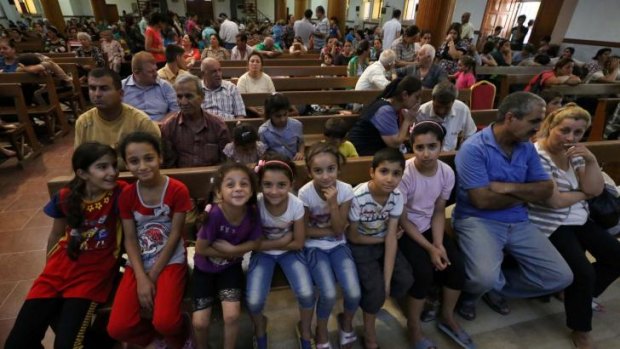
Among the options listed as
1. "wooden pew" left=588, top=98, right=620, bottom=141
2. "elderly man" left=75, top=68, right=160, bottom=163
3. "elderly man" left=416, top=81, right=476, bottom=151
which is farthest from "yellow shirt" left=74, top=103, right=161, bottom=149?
"wooden pew" left=588, top=98, right=620, bottom=141

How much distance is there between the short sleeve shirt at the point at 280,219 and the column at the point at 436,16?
6.77 m

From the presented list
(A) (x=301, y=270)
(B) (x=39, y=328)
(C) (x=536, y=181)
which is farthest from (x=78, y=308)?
(C) (x=536, y=181)

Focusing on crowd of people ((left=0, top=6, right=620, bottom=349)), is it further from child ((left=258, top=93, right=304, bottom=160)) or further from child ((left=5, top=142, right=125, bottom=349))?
child ((left=258, top=93, right=304, bottom=160))

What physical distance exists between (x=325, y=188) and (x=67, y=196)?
116cm

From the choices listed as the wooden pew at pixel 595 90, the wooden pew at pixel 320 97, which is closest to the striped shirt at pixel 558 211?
the wooden pew at pixel 320 97

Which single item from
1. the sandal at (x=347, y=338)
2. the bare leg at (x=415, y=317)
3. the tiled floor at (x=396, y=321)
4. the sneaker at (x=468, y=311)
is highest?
the bare leg at (x=415, y=317)

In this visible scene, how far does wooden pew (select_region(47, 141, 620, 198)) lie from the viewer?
1637mm

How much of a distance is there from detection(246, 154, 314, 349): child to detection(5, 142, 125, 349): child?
67cm

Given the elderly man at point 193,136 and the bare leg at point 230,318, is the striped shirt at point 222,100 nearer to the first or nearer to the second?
the elderly man at point 193,136

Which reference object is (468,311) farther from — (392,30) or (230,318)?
(392,30)

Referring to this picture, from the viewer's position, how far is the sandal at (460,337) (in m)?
1.70

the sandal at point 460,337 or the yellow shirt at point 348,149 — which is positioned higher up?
the yellow shirt at point 348,149

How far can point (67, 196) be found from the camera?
147 centimetres

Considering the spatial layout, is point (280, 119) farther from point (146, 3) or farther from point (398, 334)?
point (146, 3)
